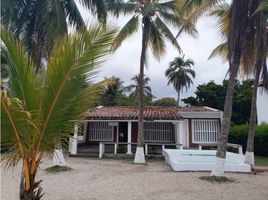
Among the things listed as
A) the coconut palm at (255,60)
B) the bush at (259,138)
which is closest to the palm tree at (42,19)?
the coconut palm at (255,60)

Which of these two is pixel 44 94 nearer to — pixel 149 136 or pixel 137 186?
pixel 137 186

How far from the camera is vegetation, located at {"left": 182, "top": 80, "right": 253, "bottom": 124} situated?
31938 mm

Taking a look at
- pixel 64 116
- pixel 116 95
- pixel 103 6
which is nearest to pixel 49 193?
pixel 64 116

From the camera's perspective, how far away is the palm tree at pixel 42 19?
1288cm

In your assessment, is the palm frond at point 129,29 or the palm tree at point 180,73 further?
the palm tree at point 180,73

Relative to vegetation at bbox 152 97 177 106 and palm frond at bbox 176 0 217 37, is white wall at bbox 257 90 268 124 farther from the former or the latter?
vegetation at bbox 152 97 177 106

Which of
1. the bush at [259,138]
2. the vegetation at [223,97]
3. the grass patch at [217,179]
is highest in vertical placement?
the vegetation at [223,97]

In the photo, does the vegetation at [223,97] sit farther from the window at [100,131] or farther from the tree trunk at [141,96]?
the tree trunk at [141,96]

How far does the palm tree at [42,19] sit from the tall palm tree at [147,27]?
1.78m

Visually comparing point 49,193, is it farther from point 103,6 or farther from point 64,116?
point 103,6

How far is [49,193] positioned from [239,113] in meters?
26.8

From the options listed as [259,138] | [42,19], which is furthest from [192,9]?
[259,138]

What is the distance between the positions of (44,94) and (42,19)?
9.80 meters

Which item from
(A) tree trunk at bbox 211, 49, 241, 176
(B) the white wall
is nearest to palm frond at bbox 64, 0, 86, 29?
(A) tree trunk at bbox 211, 49, 241, 176
